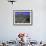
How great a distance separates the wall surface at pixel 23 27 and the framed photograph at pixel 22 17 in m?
0.12

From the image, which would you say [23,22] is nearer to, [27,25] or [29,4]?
[27,25]

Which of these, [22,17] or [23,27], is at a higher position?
[22,17]

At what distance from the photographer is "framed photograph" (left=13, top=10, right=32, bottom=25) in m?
3.91

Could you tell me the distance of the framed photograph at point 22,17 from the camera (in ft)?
12.8

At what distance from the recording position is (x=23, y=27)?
3934 mm

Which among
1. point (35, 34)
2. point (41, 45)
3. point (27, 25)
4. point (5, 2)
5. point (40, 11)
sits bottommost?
point (41, 45)

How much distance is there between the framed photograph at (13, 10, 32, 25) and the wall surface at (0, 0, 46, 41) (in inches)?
4.9

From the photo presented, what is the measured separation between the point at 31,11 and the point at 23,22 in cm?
42

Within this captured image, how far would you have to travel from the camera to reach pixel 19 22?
3.93 meters

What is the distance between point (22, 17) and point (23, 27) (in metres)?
0.31

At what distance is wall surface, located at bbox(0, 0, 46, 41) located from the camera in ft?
12.8

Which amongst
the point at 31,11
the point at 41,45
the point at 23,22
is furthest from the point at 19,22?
the point at 41,45

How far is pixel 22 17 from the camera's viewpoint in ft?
12.9

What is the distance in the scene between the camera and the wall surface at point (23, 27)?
12.8ft
